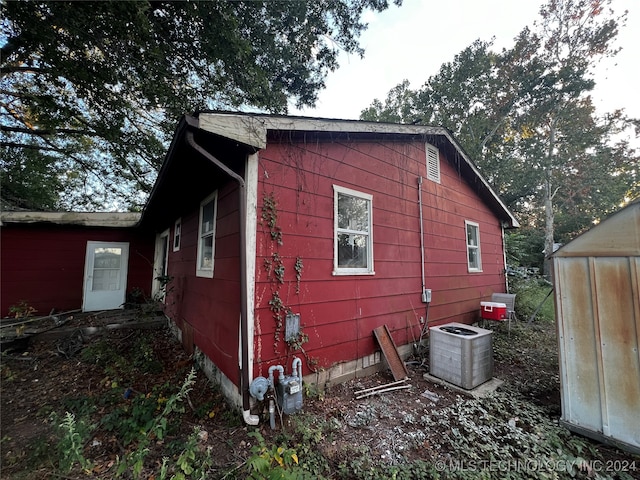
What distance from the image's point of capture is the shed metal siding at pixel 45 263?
280 inches

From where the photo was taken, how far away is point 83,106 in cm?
655

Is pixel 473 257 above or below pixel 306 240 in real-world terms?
below

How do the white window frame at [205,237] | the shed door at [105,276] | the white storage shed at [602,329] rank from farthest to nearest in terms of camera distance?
the shed door at [105,276] < the white window frame at [205,237] < the white storage shed at [602,329]

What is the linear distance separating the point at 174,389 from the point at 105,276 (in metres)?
6.92

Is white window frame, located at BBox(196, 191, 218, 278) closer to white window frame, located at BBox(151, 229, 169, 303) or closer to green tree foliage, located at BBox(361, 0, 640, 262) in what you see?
white window frame, located at BBox(151, 229, 169, 303)

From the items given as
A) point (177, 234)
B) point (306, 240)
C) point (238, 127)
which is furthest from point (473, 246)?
point (177, 234)

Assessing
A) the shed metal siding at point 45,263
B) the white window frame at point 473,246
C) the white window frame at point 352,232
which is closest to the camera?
the white window frame at point 352,232

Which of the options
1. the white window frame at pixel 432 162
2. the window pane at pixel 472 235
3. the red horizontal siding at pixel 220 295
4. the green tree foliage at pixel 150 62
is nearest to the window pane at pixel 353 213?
the red horizontal siding at pixel 220 295

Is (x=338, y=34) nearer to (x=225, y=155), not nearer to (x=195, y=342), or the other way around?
(x=225, y=155)

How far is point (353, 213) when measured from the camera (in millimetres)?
4293

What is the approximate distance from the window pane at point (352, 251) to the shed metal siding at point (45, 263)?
8.40 meters

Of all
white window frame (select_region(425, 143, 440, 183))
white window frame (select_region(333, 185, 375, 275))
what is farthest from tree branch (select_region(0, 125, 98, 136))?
white window frame (select_region(425, 143, 440, 183))

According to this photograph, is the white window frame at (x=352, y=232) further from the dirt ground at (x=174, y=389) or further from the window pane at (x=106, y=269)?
the window pane at (x=106, y=269)

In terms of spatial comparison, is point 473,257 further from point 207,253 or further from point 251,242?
point 207,253
